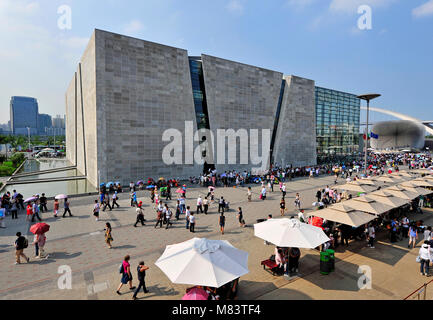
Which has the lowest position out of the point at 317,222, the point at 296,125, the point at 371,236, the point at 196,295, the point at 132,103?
the point at 371,236

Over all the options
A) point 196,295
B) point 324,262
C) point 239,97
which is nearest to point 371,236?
point 324,262

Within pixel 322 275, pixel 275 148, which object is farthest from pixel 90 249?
pixel 275 148

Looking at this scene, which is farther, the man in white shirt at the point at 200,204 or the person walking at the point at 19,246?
Answer: the man in white shirt at the point at 200,204

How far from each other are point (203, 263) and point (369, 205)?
428 inches

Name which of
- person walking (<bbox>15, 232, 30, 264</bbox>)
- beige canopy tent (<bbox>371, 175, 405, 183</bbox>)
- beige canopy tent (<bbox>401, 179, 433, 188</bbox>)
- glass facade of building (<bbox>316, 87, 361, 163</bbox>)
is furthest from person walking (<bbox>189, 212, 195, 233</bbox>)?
glass facade of building (<bbox>316, 87, 361, 163</bbox>)

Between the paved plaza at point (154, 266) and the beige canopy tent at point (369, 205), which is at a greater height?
the beige canopy tent at point (369, 205)

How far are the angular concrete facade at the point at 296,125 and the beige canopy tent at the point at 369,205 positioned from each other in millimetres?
28538

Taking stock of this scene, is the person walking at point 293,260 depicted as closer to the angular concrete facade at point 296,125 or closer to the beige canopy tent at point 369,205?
the beige canopy tent at point 369,205

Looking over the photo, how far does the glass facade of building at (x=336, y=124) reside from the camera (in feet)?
169

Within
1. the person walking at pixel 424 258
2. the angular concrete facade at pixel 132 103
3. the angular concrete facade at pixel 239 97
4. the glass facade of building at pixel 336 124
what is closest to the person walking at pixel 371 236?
the person walking at pixel 424 258

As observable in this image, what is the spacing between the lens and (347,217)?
11422 mm

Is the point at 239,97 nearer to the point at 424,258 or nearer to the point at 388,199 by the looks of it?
the point at 388,199

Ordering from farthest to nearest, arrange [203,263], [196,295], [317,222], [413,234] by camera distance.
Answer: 1. [317,222]
2. [413,234]
3. [203,263]
4. [196,295]

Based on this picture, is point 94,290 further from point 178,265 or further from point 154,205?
point 154,205
